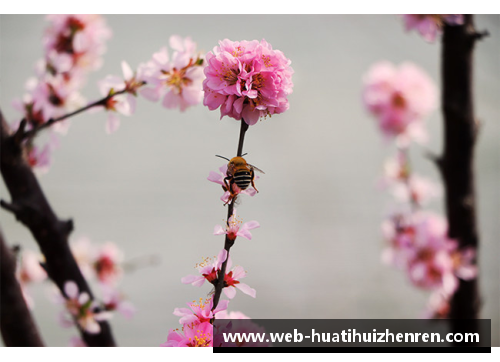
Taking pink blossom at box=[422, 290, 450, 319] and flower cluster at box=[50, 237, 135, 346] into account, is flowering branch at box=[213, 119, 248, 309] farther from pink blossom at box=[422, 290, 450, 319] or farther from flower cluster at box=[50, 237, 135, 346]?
pink blossom at box=[422, 290, 450, 319]

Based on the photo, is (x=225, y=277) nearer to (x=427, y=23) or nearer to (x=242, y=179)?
(x=242, y=179)

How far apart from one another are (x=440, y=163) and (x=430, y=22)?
0.97 feet

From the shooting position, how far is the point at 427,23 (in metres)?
0.82

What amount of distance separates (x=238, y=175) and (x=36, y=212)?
0.28 metres

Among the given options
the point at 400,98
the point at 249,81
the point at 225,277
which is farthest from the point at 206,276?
the point at 400,98

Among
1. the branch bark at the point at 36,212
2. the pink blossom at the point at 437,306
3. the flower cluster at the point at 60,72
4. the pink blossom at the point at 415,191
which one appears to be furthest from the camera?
the pink blossom at the point at 415,191

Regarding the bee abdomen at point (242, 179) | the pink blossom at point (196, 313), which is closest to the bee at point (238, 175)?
the bee abdomen at point (242, 179)

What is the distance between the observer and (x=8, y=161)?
53 cm

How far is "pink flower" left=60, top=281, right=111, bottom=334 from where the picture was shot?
57 cm

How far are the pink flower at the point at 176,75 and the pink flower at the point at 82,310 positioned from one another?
28 centimetres

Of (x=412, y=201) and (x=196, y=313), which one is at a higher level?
(x=412, y=201)

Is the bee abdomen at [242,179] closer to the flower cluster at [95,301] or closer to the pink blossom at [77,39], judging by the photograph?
the flower cluster at [95,301]

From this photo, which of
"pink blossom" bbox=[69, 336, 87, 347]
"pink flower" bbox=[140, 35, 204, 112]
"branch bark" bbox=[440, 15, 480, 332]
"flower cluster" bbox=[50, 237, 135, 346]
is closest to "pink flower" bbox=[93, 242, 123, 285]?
"flower cluster" bbox=[50, 237, 135, 346]

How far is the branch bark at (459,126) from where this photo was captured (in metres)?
0.70
